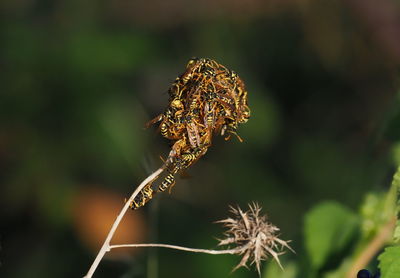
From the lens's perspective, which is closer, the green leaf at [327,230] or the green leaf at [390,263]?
the green leaf at [390,263]

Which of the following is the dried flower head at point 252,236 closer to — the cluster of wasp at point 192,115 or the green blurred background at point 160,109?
the cluster of wasp at point 192,115

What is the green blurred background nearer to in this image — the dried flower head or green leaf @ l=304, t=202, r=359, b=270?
green leaf @ l=304, t=202, r=359, b=270

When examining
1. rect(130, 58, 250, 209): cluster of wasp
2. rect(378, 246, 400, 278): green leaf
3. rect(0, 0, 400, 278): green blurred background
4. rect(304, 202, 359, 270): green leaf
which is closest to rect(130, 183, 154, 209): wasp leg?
rect(130, 58, 250, 209): cluster of wasp

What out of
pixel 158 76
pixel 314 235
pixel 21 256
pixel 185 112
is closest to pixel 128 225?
pixel 21 256

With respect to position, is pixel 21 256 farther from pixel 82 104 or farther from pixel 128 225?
pixel 82 104

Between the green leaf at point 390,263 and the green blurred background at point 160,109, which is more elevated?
the green blurred background at point 160,109

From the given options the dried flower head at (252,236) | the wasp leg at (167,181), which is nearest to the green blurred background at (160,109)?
the dried flower head at (252,236)
